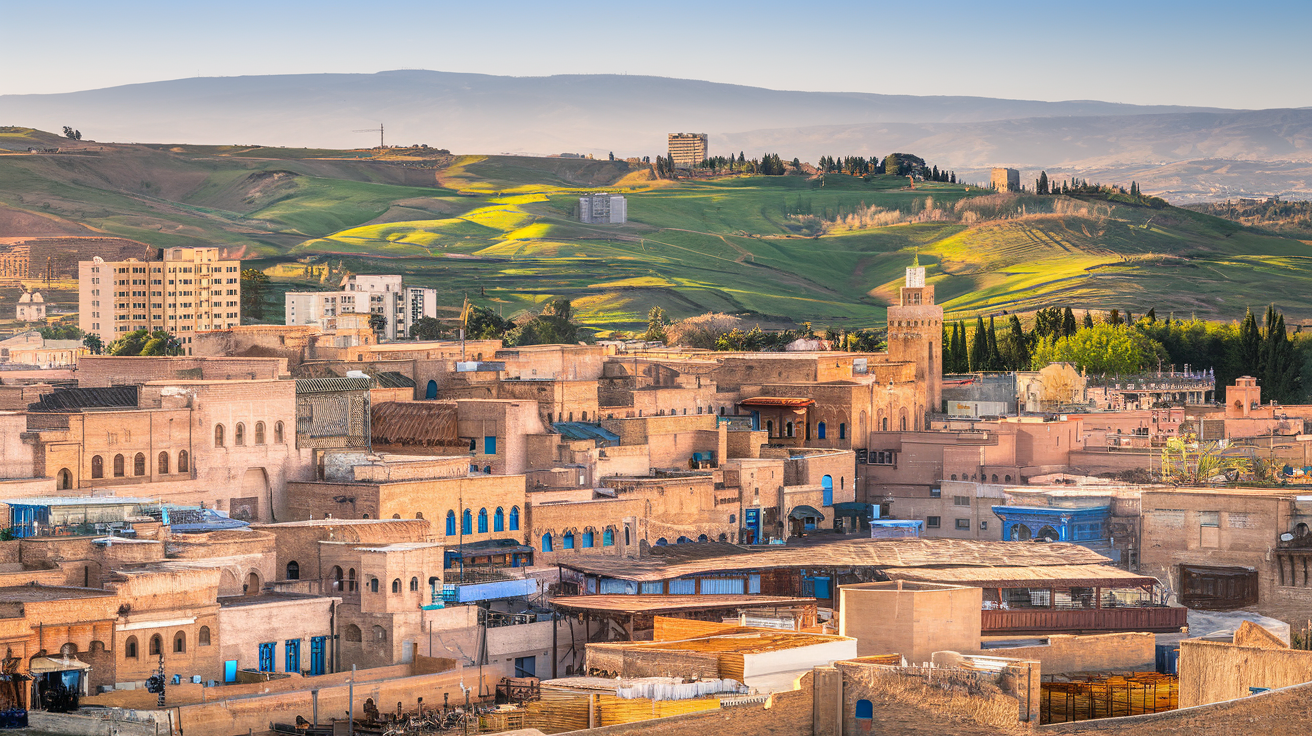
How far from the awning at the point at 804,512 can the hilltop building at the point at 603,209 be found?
136 meters

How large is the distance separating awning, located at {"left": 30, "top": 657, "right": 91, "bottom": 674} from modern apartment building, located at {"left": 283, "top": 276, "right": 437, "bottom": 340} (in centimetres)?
6860

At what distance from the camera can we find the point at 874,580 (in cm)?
4066

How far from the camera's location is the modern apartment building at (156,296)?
10900 cm

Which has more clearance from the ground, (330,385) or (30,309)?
(30,309)

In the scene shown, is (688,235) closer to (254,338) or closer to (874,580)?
(254,338)

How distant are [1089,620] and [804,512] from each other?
16040 mm

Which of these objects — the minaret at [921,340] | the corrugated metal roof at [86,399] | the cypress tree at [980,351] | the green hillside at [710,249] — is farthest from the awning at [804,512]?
the green hillside at [710,249]

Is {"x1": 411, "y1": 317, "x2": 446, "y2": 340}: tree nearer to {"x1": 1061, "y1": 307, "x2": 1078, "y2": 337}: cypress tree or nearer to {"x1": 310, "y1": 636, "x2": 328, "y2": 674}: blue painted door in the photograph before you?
{"x1": 1061, "y1": 307, "x2": 1078, "y2": 337}: cypress tree

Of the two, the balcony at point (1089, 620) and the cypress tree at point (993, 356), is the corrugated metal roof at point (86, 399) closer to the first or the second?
the balcony at point (1089, 620)

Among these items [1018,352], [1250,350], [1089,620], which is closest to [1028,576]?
[1089,620]

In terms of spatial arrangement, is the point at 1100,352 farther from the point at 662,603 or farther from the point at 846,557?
the point at 662,603

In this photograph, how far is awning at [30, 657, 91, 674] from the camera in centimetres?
2942

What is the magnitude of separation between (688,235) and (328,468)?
138789 millimetres

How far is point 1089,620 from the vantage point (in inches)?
1486
